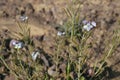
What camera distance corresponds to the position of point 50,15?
12.3ft

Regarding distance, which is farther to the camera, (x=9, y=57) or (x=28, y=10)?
(x=28, y=10)

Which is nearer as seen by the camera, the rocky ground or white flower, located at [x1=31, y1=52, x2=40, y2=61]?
white flower, located at [x1=31, y1=52, x2=40, y2=61]

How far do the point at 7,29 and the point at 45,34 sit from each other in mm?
393

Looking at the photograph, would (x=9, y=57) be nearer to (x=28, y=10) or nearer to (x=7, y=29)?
(x=7, y=29)

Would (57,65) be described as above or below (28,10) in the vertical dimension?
below

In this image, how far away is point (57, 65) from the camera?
3213mm

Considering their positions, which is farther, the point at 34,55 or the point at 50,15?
the point at 50,15

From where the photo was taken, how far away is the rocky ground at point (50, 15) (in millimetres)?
3549

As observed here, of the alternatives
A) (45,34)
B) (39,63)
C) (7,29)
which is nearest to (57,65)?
(39,63)

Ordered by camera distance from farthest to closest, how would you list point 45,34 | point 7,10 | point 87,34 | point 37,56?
1. point 7,10
2. point 45,34
3. point 37,56
4. point 87,34

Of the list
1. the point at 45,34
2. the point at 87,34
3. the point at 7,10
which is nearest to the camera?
the point at 87,34

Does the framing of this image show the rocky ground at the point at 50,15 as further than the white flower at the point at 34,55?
Yes

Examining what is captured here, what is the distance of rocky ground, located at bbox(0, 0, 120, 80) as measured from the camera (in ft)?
11.6

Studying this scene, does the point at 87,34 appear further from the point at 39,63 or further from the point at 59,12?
the point at 59,12
